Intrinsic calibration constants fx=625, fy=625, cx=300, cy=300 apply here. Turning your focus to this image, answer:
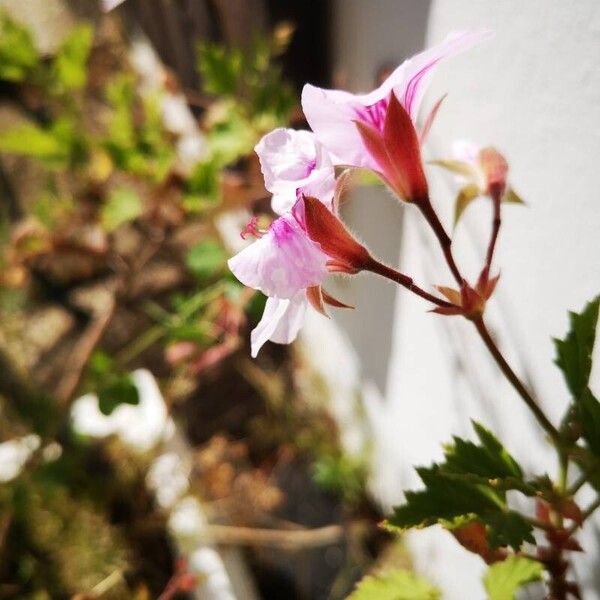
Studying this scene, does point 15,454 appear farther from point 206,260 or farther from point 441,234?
point 441,234

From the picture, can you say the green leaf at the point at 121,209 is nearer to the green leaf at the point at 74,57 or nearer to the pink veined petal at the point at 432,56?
the green leaf at the point at 74,57

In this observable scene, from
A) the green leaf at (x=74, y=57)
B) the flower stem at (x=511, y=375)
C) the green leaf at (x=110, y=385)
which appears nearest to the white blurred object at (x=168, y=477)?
A: the green leaf at (x=110, y=385)

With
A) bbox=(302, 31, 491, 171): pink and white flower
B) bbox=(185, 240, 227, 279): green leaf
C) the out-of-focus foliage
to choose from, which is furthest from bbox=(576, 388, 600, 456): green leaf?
bbox=(185, 240, 227, 279): green leaf

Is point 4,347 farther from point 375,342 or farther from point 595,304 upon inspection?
point 595,304

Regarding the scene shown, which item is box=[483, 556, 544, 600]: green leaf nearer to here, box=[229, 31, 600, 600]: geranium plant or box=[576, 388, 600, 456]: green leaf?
box=[229, 31, 600, 600]: geranium plant

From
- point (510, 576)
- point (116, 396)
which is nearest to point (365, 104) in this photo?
point (510, 576)
